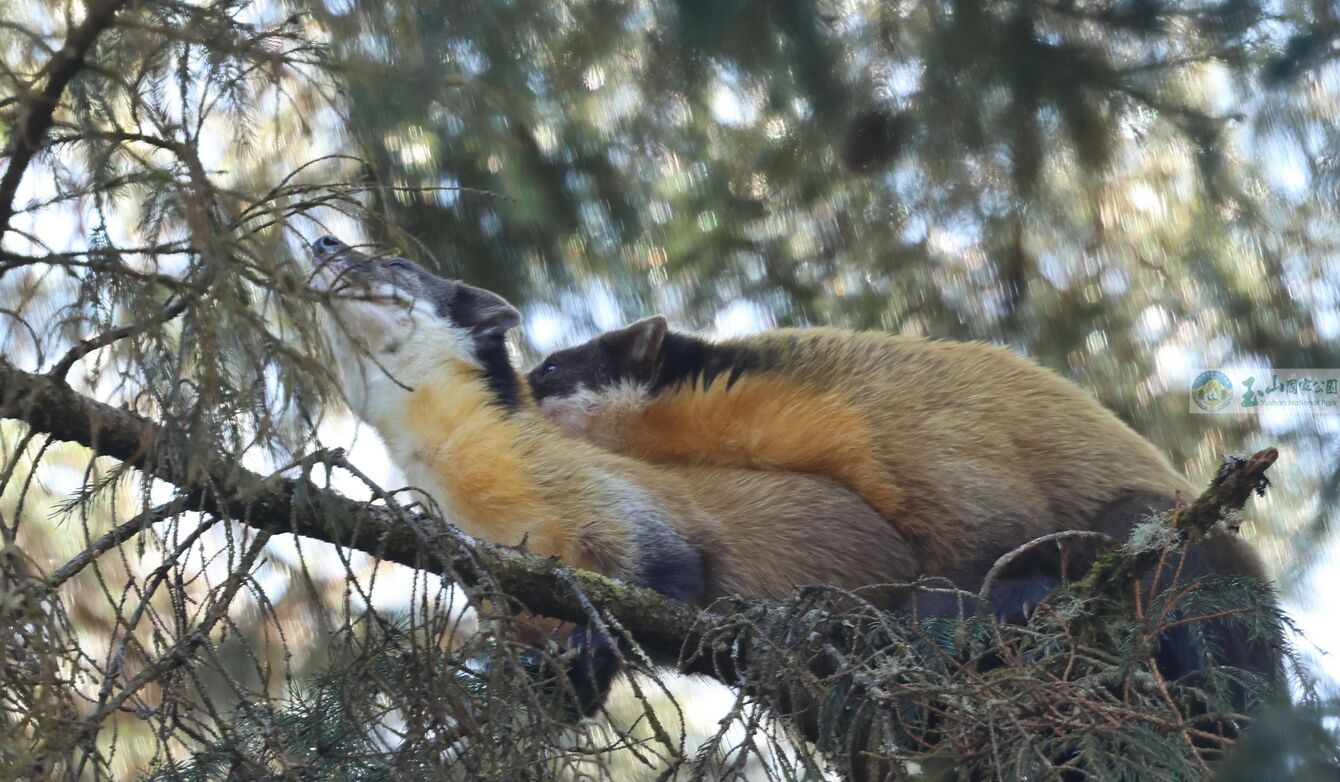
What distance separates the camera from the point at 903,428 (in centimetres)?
433

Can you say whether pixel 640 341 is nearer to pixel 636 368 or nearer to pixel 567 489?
pixel 636 368

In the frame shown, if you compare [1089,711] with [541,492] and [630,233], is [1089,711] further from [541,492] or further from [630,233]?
[630,233]

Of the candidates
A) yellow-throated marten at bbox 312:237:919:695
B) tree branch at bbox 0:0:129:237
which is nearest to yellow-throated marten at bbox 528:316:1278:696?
yellow-throated marten at bbox 312:237:919:695

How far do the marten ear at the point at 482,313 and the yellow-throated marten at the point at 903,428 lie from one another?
373mm

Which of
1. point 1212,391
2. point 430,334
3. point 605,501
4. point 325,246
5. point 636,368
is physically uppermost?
point 325,246

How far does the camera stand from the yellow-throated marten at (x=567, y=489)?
3898 millimetres

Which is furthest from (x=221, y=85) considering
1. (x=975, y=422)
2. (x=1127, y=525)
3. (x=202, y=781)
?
(x=1127, y=525)

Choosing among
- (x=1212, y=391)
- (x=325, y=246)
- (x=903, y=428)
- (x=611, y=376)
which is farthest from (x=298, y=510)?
(x=1212, y=391)

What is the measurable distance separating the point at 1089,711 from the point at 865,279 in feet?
11.9

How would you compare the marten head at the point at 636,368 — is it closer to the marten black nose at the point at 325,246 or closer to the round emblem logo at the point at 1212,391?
the marten black nose at the point at 325,246

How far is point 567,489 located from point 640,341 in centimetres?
83

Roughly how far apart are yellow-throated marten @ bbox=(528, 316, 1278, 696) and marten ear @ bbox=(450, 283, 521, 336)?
14.7 inches

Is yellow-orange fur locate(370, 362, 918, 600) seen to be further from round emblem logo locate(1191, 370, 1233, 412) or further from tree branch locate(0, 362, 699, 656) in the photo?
round emblem logo locate(1191, 370, 1233, 412)

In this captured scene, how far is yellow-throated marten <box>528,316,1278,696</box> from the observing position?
4.16 meters
